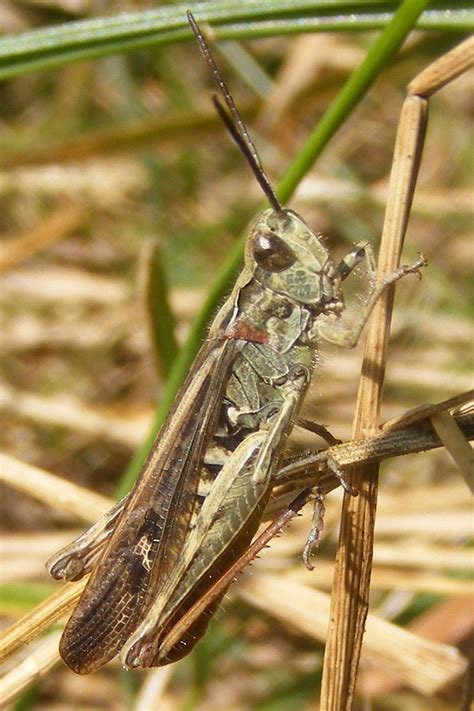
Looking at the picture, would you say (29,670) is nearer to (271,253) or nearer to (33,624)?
(33,624)

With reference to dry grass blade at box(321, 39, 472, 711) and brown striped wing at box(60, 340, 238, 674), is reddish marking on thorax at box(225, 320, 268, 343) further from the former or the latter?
dry grass blade at box(321, 39, 472, 711)

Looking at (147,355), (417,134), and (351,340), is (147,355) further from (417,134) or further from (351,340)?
(417,134)

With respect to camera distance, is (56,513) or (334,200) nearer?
(56,513)

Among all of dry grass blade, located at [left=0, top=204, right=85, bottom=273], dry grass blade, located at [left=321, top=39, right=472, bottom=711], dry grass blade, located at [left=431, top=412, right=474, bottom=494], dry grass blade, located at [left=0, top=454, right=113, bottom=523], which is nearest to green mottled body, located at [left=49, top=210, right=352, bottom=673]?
dry grass blade, located at [left=0, top=454, right=113, bottom=523]

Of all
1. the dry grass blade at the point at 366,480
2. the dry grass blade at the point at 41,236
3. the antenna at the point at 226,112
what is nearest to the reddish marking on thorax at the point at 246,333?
the antenna at the point at 226,112

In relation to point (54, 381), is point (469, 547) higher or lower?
lower

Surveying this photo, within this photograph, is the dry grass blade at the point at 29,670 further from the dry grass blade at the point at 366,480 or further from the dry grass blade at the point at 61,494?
the dry grass blade at the point at 366,480

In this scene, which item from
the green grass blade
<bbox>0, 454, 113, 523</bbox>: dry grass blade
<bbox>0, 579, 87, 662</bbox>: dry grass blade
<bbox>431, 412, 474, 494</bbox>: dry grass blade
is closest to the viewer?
<bbox>431, 412, 474, 494</bbox>: dry grass blade

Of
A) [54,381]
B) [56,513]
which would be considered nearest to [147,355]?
[54,381]
